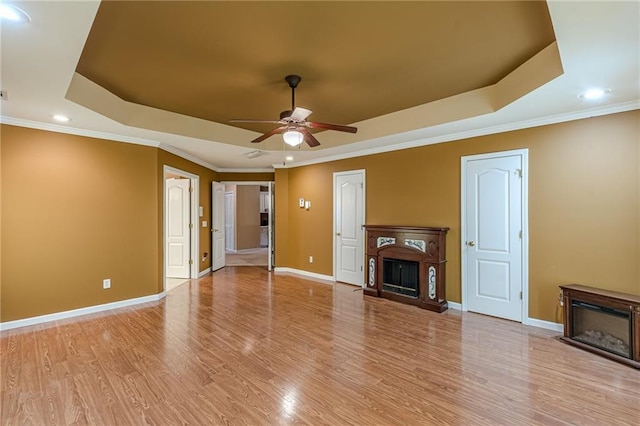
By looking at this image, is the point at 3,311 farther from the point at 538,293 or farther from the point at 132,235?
the point at 538,293

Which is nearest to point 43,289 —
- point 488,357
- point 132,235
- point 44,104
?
point 132,235

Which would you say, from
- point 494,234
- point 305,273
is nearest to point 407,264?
point 494,234

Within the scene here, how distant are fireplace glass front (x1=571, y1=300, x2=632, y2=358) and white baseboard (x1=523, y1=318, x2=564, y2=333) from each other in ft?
1.16

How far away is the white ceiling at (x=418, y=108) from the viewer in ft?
5.83

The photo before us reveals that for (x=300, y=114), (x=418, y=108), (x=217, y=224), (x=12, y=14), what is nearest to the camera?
(x=12, y=14)

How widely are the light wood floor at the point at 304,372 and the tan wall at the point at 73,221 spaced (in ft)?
1.52

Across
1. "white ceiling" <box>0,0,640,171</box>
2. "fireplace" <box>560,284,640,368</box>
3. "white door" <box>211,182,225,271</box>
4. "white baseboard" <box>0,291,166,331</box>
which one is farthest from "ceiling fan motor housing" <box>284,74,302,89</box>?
"white door" <box>211,182,225,271</box>

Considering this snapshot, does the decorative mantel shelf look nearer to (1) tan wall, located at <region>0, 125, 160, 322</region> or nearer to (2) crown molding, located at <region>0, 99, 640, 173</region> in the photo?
(2) crown molding, located at <region>0, 99, 640, 173</region>

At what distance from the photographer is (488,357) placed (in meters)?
2.88

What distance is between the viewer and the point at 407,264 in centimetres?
468

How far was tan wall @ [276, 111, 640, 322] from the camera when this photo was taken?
3.14 metres

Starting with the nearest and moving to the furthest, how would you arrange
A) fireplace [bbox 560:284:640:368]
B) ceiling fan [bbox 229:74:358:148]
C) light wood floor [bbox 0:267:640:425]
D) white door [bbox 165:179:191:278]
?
light wood floor [bbox 0:267:640:425], fireplace [bbox 560:284:640:368], ceiling fan [bbox 229:74:358:148], white door [bbox 165:179:191:278]

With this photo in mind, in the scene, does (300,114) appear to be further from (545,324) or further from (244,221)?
(244,221)

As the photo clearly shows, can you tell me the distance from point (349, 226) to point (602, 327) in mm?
3695
